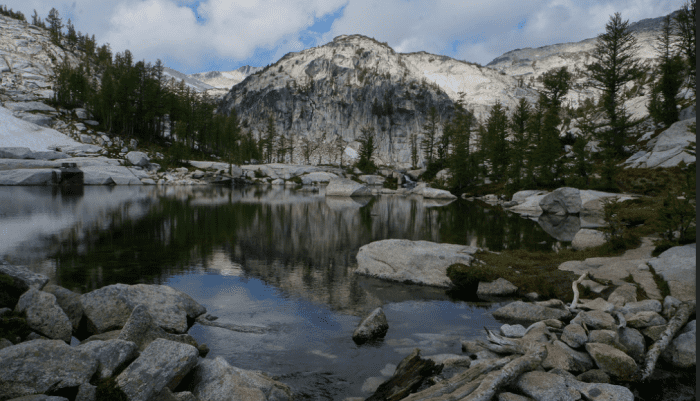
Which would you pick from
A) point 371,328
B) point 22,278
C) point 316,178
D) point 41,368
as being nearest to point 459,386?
point 371,328

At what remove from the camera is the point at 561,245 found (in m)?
28.1

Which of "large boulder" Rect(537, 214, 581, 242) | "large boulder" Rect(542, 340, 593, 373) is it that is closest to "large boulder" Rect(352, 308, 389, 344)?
"large boulder" Rect(542, 340, 593, 373)

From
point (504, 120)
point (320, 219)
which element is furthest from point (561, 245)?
point (504, 120)

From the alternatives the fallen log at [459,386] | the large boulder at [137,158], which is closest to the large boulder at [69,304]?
the fallen log at [459,386]

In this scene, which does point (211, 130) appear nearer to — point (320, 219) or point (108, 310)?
point (320, 219)

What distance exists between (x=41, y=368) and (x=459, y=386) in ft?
26.8

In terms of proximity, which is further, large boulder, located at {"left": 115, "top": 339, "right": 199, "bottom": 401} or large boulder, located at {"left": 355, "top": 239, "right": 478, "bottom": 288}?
large boulder, located at {"left": 355, "top": 239, "right": 478, "bottom": 288}

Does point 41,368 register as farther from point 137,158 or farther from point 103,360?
point 137,158

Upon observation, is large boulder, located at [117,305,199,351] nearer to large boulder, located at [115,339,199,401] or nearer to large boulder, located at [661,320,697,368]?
large boulder, located at [115,339,199,401]

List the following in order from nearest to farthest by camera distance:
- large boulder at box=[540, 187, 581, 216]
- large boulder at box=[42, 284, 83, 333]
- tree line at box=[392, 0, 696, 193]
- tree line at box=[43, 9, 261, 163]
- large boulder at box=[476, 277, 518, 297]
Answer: large boulder at box=[42, 284, 83, 333] → large boulder at box=[476, 277, 518, 297] → large boulder at box=[540, 187, 581, 216] → tree line at box=[392, 0, 696, 193] → tree line at box=[43, 9, 261, 163]

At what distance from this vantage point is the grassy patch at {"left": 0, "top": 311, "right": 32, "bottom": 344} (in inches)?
322

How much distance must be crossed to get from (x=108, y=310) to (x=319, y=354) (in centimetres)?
692

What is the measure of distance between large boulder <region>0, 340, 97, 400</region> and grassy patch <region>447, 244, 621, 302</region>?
15.4 metres

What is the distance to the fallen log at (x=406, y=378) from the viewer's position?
8.51 m
